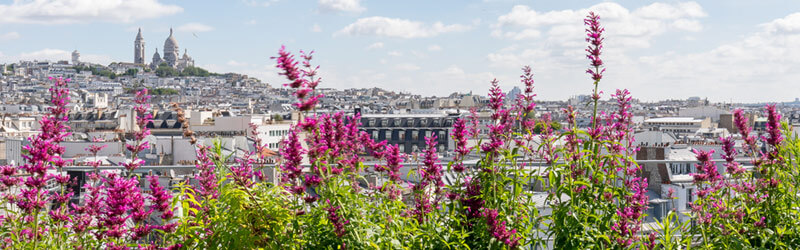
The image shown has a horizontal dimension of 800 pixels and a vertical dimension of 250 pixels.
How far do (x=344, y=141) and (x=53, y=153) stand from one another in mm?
844

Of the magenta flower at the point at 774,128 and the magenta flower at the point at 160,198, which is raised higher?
the magenta flower at the point at 774,128

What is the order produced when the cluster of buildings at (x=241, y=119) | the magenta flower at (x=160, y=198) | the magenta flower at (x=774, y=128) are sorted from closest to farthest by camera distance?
the magenta flower at (x=160, y=198) < the magenta flower at (x=774, y=128) < the cluster of buildings at (x=241, y=119)

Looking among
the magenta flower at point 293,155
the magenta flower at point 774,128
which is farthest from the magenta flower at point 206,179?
the magenta flower at point 774,128

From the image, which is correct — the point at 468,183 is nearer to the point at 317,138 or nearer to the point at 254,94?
the point at 317,138

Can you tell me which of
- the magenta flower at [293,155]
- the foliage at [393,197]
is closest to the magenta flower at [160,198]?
the foliage at [393,197]

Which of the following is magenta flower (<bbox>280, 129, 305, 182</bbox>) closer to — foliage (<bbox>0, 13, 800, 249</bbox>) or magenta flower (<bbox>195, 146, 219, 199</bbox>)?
foliage (<bbox>0, 13, 800, 249</bbox>)

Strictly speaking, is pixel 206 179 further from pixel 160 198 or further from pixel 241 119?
pixel 241 119

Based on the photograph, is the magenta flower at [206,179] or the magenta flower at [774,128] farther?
the magenta flower at [774,128]

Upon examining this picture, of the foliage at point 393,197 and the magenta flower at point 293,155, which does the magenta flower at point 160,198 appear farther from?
the magenta flower at point 293,155

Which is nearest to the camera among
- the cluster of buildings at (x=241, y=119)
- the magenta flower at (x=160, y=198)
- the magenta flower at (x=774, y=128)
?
the magenta flower at (x=160, y=198)

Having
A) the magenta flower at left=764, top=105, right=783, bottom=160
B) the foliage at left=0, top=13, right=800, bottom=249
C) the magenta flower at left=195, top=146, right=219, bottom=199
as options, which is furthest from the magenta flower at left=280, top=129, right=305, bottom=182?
the magenta flower at left=764, top=105, right=783, bottom=160

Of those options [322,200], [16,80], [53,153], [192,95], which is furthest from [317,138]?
[16,80]

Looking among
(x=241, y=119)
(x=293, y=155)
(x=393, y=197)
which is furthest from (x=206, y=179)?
(x=241, y=119)

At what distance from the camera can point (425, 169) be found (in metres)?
2.72
